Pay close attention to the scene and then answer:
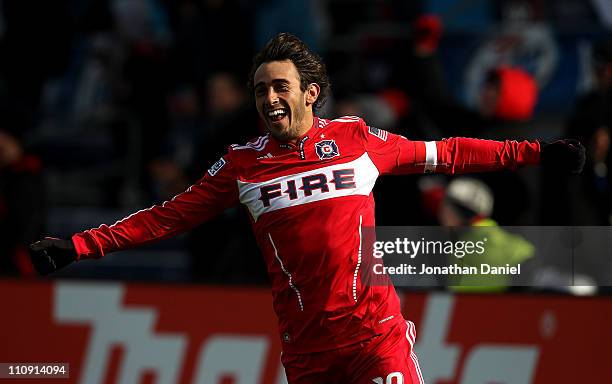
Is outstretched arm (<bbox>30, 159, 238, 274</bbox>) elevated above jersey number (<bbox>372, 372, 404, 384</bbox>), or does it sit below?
above

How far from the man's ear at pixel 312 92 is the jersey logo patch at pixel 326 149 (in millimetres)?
216

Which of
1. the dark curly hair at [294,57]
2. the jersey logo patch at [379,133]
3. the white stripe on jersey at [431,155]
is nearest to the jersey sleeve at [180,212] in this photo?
the dark curly hair at [294,57]

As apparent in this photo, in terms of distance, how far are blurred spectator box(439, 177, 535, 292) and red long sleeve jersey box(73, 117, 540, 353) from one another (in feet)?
4.95

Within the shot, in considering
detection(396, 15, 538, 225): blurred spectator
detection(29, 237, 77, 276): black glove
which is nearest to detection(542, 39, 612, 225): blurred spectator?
detection(396, 15, 538, 225): blurred spectator

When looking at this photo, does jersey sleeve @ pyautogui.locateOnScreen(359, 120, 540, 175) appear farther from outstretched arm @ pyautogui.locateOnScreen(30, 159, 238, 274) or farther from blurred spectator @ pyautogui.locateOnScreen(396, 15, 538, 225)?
blurred spectator @ pyautogui.locateOnScreen(396, 15, 538, 225)

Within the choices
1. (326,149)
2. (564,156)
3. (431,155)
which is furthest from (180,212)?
(564,156)

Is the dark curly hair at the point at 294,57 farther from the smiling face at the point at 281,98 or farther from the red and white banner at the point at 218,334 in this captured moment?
the red and white banner at the point at 218,334

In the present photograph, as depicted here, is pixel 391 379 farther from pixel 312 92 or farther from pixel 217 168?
pixel 312 92

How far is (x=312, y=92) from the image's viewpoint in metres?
6.31

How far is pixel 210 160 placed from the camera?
32.2 ft

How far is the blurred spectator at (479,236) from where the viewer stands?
8.02 meters

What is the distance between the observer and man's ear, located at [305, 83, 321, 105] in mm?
6262

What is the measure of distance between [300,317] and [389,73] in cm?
636

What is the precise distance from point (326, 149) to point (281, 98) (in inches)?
13.4
